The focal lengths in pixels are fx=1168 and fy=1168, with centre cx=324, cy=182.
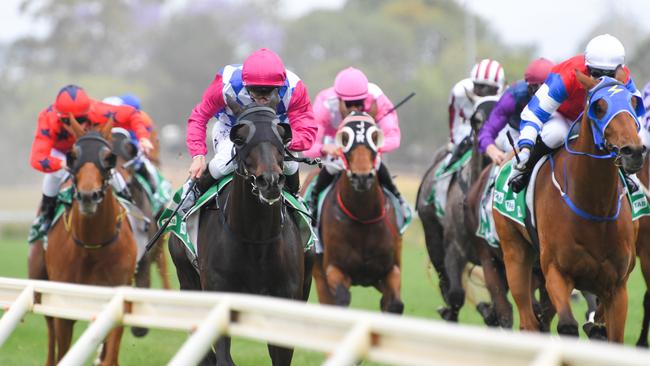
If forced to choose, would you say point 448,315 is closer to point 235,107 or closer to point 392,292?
point 392,292

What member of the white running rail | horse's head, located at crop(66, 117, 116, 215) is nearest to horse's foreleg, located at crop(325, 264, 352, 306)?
horse's head, located at crop(66, 117, 116, 215)

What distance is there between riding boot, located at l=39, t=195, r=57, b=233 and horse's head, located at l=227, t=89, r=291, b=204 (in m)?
3.45

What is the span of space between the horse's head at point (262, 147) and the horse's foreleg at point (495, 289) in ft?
9.72

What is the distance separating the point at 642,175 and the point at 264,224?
3.52m

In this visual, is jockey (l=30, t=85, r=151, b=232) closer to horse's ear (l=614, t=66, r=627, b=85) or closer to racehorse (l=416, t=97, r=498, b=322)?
racehorse (l=416, t=97, r=498, b=322)

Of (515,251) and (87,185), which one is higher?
(87,185)

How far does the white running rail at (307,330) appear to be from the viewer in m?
3.00

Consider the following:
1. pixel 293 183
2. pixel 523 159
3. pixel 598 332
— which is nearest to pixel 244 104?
pixel 293 183

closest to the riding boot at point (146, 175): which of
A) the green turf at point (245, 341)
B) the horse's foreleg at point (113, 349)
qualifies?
the green turf at point (245, 341)

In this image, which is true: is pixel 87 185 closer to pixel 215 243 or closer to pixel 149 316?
pixel 215 243

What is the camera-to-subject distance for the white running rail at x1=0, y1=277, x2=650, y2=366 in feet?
9.84

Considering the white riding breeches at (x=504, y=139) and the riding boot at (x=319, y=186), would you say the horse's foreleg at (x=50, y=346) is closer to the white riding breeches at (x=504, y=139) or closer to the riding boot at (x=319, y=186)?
the riding boot at (x=319, y=186)

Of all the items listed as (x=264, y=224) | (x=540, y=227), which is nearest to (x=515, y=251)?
(x=540, y=227)

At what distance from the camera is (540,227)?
684 centimetres
